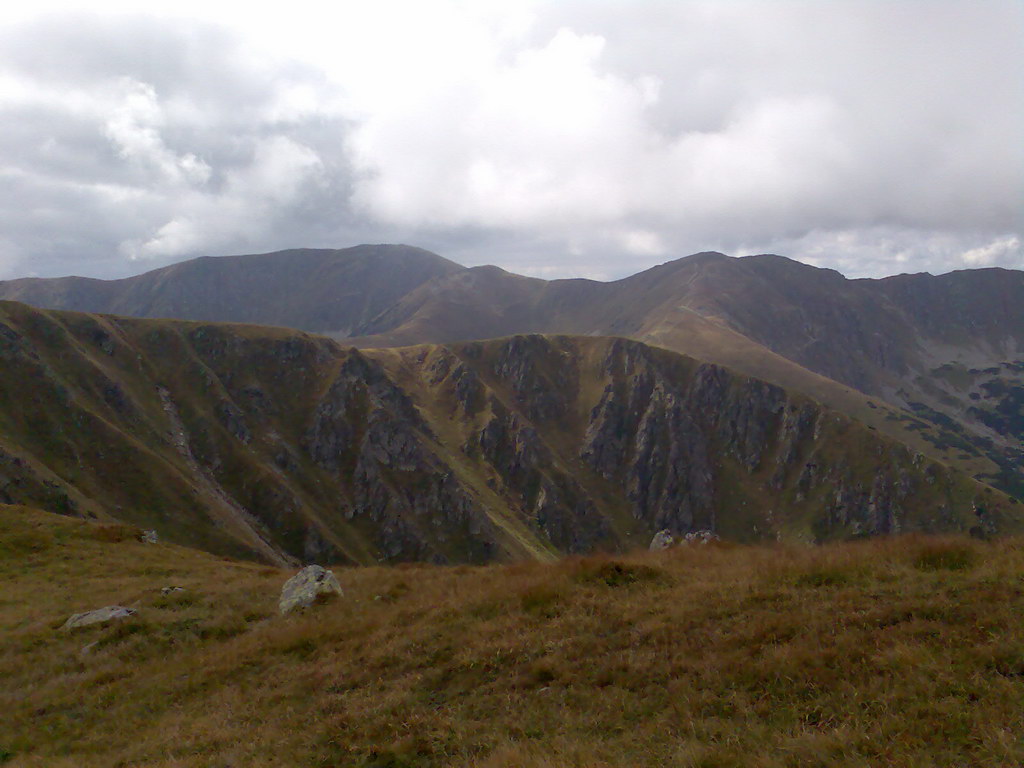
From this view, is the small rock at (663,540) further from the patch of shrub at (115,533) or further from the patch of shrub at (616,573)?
the patch of shrub at (115,533)

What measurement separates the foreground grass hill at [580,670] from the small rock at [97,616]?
45cm

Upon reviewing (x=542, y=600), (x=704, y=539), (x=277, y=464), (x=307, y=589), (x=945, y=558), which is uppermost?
(x=945, y=558)

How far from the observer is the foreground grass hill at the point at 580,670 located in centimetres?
811

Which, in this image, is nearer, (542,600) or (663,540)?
(542,600)

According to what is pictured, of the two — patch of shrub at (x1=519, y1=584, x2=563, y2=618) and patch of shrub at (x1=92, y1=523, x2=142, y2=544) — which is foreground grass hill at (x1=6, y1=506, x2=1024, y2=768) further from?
patch of shrub at (x1=92, y1=523, x2=142, y2=544)

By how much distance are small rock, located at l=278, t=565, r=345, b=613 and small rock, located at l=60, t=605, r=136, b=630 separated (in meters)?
5.17

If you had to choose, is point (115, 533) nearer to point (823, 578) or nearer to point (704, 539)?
point (704, 539)

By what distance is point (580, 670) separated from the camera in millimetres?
11047

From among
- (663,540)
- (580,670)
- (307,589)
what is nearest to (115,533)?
(307,589)

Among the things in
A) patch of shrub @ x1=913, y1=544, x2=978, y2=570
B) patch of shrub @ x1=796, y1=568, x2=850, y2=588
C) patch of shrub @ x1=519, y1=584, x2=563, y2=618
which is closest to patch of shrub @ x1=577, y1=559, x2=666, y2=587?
patch of shrub @ x1=519, y1=584, x2=563, y2=618

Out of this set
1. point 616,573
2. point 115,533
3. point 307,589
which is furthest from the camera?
point 115,533

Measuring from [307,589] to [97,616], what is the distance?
732 cm

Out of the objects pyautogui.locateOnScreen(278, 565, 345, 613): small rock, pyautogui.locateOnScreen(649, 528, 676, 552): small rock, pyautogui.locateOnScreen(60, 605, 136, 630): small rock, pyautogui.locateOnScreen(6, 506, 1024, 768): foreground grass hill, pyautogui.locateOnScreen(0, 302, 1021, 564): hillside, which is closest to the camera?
pyautogui.locateOnScreen(6, 506, 1024, 768): foreground grass hill

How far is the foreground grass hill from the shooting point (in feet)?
26.6
